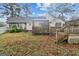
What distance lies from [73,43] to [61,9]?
1.06ft

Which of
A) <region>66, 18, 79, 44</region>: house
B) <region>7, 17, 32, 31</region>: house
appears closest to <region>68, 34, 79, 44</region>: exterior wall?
<region>66, 18, 79, 44</region>: house

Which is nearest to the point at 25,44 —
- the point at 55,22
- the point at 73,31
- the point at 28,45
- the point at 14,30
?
the point at 28,45

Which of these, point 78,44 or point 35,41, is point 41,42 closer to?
point 35,41

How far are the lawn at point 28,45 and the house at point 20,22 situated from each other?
0.21ft

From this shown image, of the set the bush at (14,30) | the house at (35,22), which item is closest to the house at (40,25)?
the house at (35,22)

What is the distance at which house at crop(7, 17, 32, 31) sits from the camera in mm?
1534

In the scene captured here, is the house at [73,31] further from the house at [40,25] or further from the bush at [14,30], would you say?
the bush at [14,30]

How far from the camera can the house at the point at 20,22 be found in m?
1.53

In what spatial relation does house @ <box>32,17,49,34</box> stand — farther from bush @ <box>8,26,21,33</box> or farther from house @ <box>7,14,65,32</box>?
bush @ <box>8,26,21,33</box>

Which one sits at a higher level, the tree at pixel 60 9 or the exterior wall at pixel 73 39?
the tree at pixel 60 9

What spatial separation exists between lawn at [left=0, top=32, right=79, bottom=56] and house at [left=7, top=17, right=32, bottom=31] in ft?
0.21

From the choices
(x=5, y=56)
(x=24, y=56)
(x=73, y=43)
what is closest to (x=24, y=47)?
(x=24, y=56)

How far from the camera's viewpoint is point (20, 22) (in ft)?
5.03

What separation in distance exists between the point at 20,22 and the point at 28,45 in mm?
220
